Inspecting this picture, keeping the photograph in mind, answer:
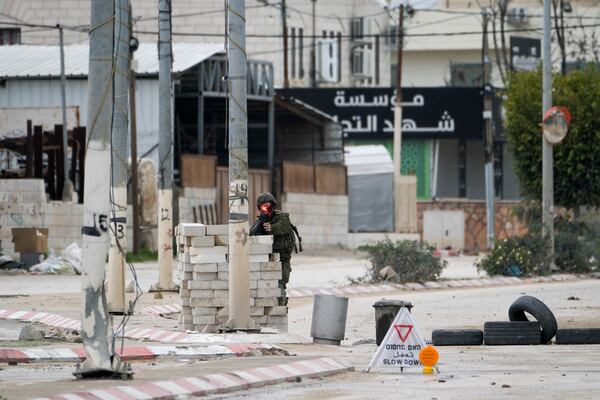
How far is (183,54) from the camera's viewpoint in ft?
167

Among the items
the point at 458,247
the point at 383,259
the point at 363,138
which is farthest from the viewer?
the point at 363,138

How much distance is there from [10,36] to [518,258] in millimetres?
35352

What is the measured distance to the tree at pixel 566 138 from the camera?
41.6 m

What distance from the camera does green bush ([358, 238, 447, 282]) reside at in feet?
112

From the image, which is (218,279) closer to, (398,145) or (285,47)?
(398,145)

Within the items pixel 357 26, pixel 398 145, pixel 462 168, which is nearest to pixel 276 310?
pixel 398 145

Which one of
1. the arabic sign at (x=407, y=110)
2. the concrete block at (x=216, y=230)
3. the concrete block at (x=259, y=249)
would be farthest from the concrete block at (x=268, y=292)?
the arabic sign at (x=407, y=110)

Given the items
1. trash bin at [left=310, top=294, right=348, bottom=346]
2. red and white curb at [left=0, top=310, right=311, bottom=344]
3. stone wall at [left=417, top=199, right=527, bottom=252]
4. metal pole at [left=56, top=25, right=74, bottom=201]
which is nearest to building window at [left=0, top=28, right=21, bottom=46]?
stone wall at [left=417, top=199, right=527, bottom=252]

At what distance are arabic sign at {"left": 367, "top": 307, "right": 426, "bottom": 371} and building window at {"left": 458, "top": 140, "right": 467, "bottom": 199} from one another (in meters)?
56.1

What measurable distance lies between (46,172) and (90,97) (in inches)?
1313

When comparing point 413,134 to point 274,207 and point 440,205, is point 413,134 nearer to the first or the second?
point 440,205

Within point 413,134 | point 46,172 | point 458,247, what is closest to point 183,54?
point 46,172

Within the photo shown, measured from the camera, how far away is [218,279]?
20312mm

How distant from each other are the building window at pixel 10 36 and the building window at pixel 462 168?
19.9m
